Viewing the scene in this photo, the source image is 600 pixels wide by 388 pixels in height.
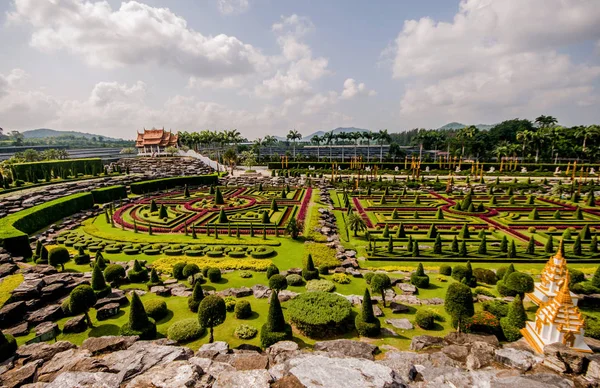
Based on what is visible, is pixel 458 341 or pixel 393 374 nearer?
pixel 393 374

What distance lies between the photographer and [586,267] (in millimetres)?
27750

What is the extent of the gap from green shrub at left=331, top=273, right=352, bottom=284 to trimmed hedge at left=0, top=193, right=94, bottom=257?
2947 cm

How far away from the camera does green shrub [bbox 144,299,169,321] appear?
19203 mm

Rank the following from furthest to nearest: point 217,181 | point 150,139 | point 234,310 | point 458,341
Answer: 1. point 150,139
2. point 217,181
3. point 234,310
4. point 458,341

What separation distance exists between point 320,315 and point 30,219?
3922 centimetres

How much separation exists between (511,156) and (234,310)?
414 ft

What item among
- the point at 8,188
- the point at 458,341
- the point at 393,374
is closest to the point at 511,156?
the point at 458,341

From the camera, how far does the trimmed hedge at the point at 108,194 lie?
2055 inches

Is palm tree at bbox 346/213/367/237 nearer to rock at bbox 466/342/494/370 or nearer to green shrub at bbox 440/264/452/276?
→ green shrub at bbox 440/264/452/276

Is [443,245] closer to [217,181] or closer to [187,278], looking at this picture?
[187,278]

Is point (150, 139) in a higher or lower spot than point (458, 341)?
higher

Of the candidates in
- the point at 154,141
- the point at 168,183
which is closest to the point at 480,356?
the point at 168,183

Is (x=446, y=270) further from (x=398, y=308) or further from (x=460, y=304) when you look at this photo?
(x=460, y=304)

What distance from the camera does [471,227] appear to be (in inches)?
1575
